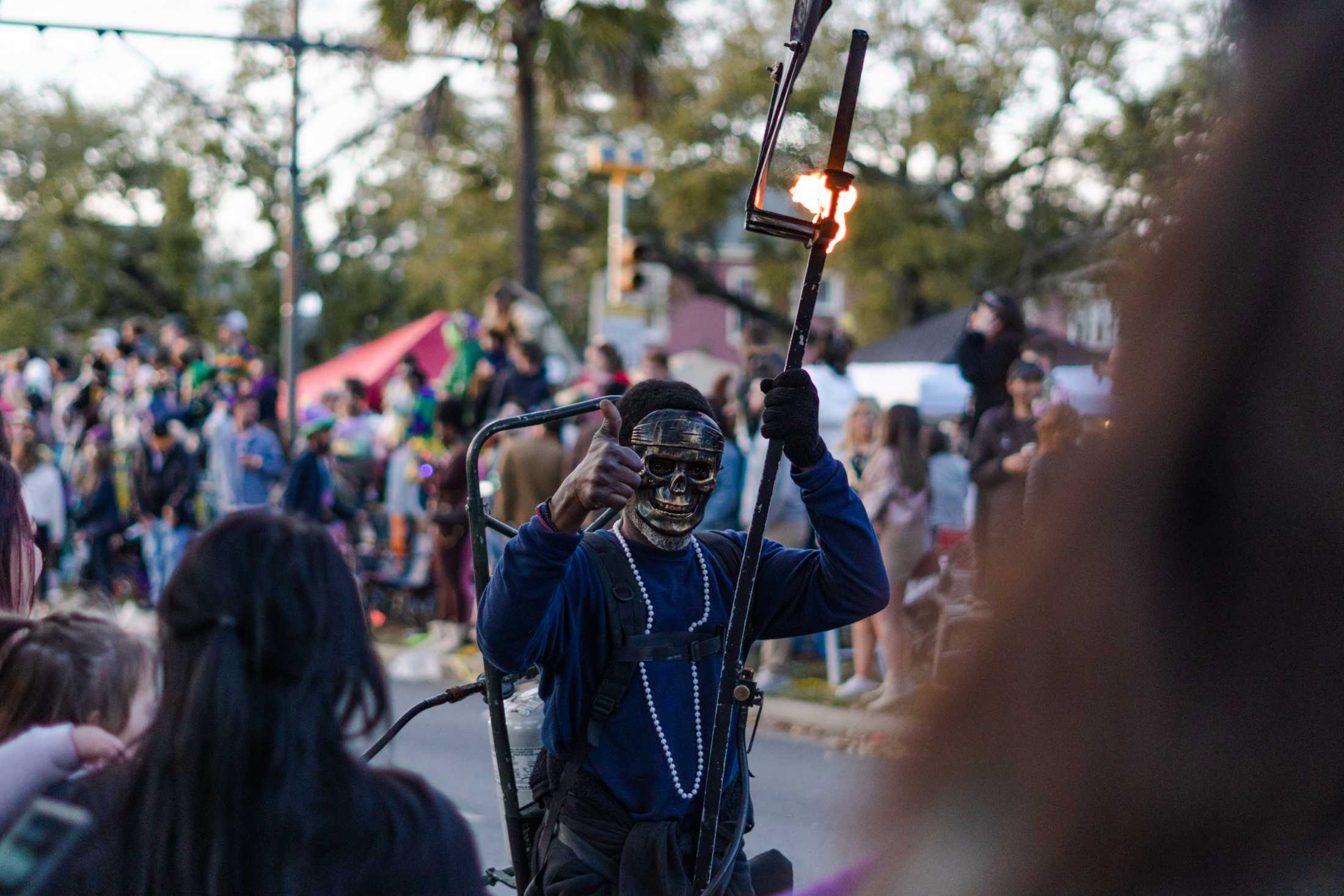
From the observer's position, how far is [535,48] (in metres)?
15.5

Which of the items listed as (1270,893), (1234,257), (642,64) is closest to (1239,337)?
(1234,257)

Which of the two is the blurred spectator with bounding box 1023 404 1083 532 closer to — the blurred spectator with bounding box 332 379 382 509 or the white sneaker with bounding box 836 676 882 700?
the white sneaker with bounding box 836 676 882 700

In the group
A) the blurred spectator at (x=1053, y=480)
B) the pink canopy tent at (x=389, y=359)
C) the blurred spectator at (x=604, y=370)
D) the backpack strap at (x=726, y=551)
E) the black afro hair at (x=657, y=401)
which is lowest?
the pink canopy tent at (x=389, y=359)

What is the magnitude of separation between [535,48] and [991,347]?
8.64 m

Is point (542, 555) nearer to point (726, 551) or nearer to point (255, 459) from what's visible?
point (726, 551)

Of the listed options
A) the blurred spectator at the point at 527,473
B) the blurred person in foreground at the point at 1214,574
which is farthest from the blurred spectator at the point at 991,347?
the blurred person in foreground at the point at 1214,574

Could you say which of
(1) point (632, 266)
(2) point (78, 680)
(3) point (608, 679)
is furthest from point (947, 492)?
(2) point (78, 680)

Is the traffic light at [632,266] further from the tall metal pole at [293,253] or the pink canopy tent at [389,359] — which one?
the pink canopy tent at [389,359]

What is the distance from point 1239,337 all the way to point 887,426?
7965mm

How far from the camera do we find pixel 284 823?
1771mm

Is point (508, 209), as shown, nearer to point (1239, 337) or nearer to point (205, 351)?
point (205, 351)

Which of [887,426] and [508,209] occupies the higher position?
[508,209]

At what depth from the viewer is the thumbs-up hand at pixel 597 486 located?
2.71 meters

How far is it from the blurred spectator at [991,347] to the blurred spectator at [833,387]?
3.58 ft
